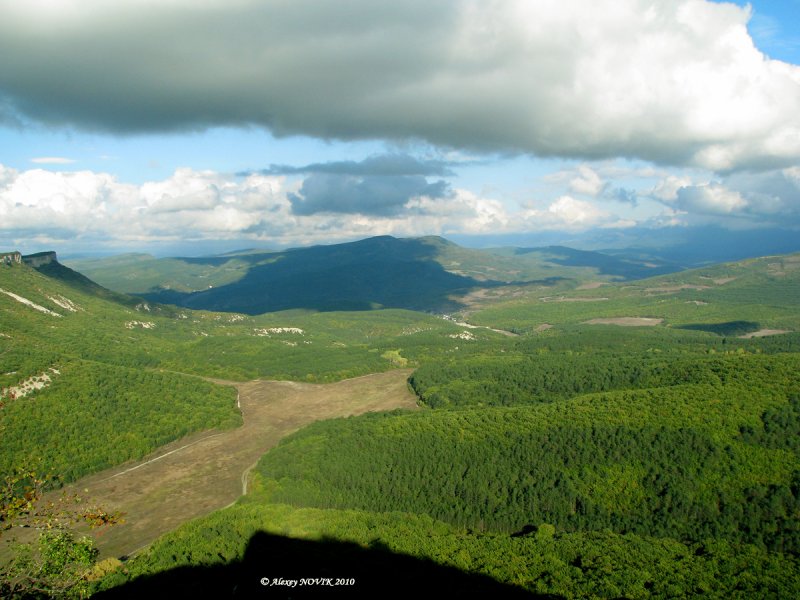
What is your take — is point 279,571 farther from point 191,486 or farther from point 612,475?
point 612,475

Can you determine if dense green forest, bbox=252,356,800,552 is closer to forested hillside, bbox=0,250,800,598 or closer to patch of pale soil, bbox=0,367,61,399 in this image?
forested hillside, bbox=0,250,800,598

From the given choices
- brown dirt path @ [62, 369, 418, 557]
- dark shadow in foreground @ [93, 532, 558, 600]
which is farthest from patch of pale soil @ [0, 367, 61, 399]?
dark shadow in foreground @ [93, 532, 558, 600]

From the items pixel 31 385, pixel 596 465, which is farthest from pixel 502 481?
pixel 31 385

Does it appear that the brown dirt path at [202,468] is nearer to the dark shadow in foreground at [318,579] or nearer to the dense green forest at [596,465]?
the dense green forest at [596,465]

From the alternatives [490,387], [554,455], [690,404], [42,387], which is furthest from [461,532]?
[42,387]

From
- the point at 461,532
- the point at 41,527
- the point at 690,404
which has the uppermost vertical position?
the point at 41,527

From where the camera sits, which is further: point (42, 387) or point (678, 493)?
point (42, 387)

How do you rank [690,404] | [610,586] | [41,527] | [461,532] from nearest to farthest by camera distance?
[41,527] < [610,586] < [461,532] < [690,404]
